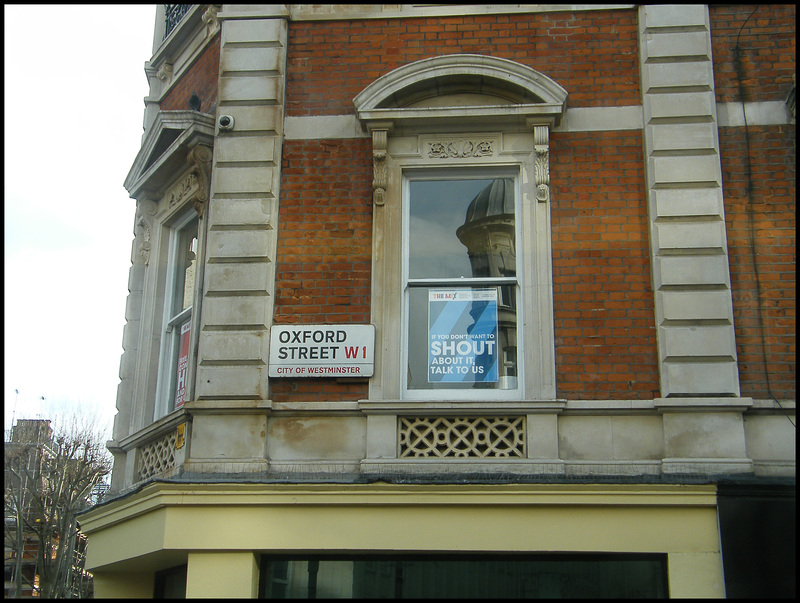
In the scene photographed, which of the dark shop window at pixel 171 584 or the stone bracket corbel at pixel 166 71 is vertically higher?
the stone bracket corbel at pixel 166 71

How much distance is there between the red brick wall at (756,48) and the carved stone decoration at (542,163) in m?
1.73

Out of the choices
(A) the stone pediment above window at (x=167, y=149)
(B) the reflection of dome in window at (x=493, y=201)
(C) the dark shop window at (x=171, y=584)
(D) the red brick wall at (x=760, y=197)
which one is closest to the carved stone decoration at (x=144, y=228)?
(A) the stone pediment above window at (x=167, y=149)

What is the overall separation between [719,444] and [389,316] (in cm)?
305

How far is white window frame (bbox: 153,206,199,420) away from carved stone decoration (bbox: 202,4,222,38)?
6.41 ft

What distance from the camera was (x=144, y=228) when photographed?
11.0 meters

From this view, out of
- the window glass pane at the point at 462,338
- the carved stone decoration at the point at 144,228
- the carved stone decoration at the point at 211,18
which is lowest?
the window glass pane at the point at 462,338

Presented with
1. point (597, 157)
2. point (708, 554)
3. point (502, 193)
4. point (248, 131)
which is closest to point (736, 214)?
point (597, 157)

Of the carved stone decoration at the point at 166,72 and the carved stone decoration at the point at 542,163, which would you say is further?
the carved stone decoration at the point at 166,72

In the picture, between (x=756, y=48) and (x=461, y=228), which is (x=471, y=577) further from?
(x=756, y=48)

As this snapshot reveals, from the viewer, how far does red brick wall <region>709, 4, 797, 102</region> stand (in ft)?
30.1

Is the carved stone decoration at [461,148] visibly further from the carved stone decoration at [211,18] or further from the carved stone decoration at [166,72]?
the carved stone decoration at [166,72]

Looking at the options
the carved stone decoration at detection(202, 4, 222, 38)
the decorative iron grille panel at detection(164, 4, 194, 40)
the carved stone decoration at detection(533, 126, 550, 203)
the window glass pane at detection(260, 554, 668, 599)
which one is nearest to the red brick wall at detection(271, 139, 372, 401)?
the window glass pane at detection(260, 554, 668, 599)

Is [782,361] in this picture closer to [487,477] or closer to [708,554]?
[708,554]

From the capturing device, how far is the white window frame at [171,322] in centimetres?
1009
